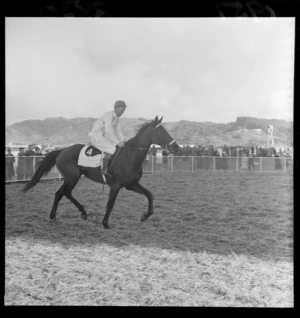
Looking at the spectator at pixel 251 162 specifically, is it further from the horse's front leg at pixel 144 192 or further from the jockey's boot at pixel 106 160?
the jockey's boot at pixel 106 160

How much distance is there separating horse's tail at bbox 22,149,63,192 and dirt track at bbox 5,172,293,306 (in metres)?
0.06

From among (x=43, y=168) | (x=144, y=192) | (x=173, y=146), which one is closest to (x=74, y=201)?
(x=43, y=168)

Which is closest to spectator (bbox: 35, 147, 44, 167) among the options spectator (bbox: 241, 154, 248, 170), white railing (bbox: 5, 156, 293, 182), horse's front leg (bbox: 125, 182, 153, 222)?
white railing (bbox: 5, 156, 293, 182)

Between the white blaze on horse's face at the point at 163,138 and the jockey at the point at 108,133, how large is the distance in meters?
0.32

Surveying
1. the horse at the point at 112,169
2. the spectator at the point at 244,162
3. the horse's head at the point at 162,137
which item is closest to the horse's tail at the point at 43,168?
the horse at the point at 112,169

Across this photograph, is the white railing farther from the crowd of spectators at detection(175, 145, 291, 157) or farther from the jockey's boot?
the jockey's boot

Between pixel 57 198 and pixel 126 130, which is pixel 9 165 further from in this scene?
pixel 126 130

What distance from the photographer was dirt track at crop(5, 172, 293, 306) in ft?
10.5

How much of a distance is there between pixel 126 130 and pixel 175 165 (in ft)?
1.84

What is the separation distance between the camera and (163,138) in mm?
3287

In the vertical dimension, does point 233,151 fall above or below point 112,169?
above

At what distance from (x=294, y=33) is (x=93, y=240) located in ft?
8.47

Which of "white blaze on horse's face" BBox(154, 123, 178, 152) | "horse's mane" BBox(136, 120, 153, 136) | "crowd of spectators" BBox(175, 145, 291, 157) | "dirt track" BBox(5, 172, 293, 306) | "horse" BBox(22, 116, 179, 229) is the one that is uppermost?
"horse's mane" BBox(136, 120, 153, 136)
